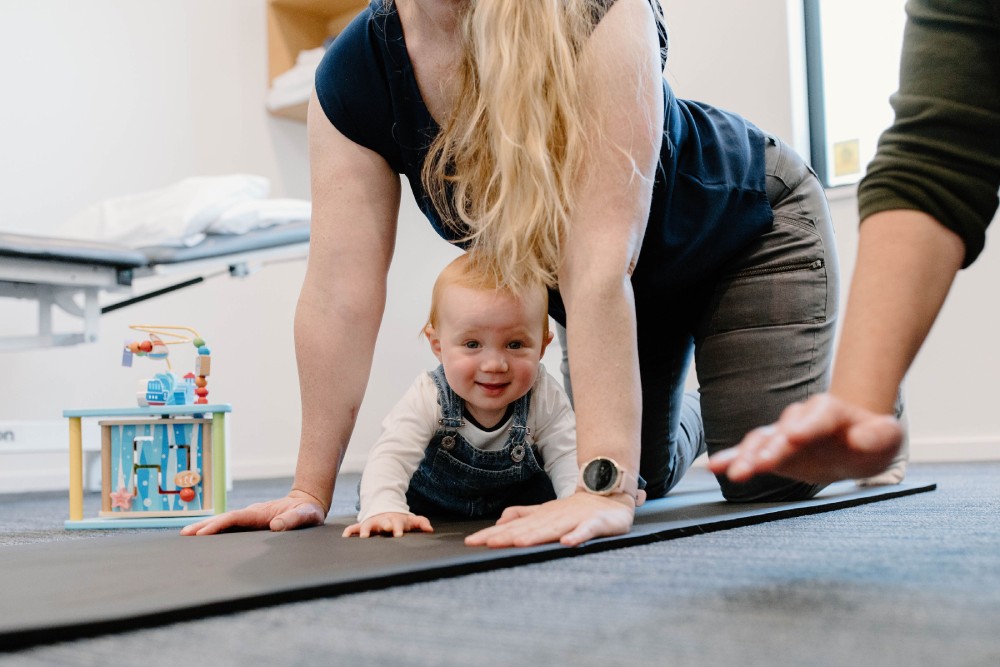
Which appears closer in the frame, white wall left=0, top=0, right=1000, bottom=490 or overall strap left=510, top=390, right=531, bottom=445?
overall strap left=510, top=390, right=531, bottom=445

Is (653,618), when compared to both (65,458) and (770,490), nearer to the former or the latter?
(770,490)

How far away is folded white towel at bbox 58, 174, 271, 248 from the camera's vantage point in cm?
229

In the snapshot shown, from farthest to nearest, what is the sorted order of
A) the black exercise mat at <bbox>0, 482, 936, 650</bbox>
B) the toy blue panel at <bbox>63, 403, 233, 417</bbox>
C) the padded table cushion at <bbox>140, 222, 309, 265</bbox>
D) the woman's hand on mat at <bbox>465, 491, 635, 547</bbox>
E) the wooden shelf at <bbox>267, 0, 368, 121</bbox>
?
the wooden shelf at <bbox>267, 0, 368, 121</bbox> → the padded table cushion at <bbox>140, 222, 309, 265</bbox> → the toy blue panel at <bbox>63, 403, 233, 417</bbox> → the woman's hand on mat at <bbox>465, 491, 635, 547</bbox> → the black exercise mat at <bbox>0, 482, 936, 650</bbox>

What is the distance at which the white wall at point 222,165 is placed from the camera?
2.75 meters

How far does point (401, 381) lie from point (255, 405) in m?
0.53

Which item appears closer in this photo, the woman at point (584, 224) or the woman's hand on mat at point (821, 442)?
the woman's hand on mat at point (821, 442)

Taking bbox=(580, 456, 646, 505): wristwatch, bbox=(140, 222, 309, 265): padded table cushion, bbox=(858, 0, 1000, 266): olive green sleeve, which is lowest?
bbox=(580, 456, 646, 505): wristwatch

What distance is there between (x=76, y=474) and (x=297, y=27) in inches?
90.1

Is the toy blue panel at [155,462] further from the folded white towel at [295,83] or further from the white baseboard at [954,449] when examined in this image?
the white baseboard at [954,449]

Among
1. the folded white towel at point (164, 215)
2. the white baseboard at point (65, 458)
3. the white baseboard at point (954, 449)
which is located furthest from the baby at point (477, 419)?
the white baseboard at point (954, 449)

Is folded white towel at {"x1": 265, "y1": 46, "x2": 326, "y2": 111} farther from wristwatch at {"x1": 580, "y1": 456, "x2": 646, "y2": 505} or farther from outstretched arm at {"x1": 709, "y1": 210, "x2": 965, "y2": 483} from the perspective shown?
outstretched arm at {"x1": 709, "y1": 210, "x2": 965, "y2": 483}

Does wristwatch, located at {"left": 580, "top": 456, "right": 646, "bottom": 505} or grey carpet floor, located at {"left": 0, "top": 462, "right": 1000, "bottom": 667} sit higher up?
wristwatch, located at {"left": 580, "top": 456, "right": 646, "bottom": 505}

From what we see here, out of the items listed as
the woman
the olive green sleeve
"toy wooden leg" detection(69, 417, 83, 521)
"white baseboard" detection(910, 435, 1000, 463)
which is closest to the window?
"white baseboard" detection(910, 435, 1000, 463)

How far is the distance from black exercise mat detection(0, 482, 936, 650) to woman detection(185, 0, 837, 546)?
59mm
